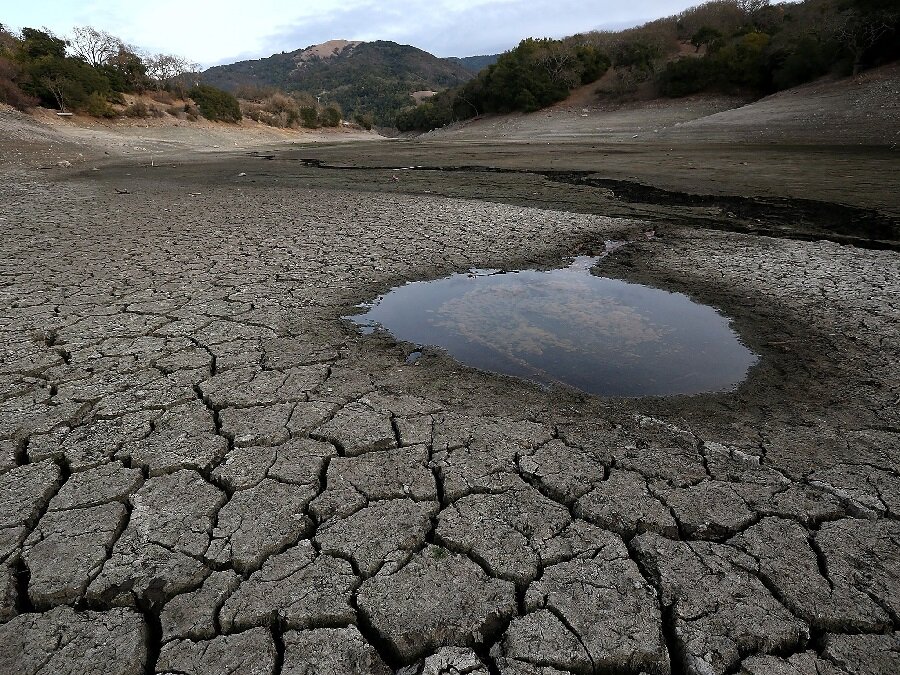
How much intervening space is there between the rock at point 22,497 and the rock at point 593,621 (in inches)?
72.7

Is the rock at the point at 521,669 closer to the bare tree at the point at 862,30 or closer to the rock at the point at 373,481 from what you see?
the rock at the point at 373,481

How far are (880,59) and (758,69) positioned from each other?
24.5 ft

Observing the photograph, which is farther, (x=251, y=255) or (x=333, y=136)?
(x=333, y=136)

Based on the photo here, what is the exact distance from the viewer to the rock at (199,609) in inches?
61.6

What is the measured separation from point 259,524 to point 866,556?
7.33ft

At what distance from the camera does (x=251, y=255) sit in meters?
5.63

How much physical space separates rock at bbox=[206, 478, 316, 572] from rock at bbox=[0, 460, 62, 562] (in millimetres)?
719

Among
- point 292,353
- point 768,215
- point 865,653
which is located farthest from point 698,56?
point 865,653

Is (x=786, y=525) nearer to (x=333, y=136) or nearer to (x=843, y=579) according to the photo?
(x=843, y=579)

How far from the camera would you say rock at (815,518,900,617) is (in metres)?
1.69

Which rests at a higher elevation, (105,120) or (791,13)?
(791,13)

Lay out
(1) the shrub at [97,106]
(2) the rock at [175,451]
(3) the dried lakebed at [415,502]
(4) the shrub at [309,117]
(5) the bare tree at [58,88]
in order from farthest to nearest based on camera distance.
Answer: (4) the shrub at [309,117] < (1) the shrub at [97,106] < (5) the bare tree at [58,88] < (2) the rock at [175,451] < (3) the dried lakebed at [415,502]

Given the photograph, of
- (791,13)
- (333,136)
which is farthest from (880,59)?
(333,136)

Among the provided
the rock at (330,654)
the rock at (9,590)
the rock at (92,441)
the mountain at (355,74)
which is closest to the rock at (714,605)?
the rock at (330,654)
